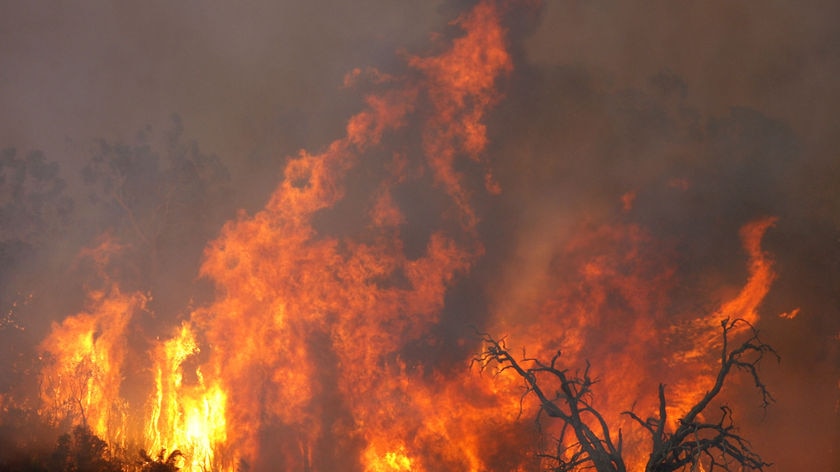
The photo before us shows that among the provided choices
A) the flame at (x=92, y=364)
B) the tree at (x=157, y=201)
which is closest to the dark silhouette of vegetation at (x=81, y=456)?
the flame at (x=92, y=364)

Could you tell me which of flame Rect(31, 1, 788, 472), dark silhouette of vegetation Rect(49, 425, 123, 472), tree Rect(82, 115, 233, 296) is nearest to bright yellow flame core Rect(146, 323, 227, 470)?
flame Rect(31, 1, 788, 472)

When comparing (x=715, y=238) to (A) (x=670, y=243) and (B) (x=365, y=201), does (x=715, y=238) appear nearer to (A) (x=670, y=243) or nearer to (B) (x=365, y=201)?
(A) (x=670, y=243)

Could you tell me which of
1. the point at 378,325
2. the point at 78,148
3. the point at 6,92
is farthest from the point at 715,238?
the point at 6,92

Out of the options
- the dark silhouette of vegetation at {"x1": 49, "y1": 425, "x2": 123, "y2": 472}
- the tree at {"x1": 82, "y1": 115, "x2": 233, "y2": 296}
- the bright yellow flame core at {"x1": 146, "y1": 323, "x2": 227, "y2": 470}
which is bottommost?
the dark silhouette of vegetation at {"x1": 49, "y1": 425, "x2": 123, "y2": 472}

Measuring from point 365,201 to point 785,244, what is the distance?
1135cm

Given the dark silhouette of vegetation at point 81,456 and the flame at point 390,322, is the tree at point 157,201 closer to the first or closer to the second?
the flame at point 390,322

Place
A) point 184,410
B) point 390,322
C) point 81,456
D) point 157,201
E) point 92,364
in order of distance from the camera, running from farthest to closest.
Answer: point 157,201 < point 92,364 < point 184,410 < point 390,322 < point 81,456

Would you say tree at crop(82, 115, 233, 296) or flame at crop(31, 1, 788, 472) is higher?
tree at crop(82, 115, 233, 296)

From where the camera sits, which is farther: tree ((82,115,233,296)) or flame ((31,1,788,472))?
tree ((82,115,233,296))

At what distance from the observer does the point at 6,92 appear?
21719 millimetres

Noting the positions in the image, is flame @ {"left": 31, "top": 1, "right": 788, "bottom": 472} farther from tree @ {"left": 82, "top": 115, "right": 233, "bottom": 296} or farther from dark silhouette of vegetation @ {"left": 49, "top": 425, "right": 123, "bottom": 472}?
dark silhouette of vegetation @ {"left": 49, "top": 425, "right": 123, "bottom": 472}

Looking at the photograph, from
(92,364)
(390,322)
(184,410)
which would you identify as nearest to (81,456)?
(184,410)

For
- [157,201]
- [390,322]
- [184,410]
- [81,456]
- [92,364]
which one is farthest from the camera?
[157,201]

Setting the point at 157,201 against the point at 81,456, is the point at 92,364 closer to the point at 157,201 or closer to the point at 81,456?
the point at 81,456
